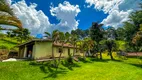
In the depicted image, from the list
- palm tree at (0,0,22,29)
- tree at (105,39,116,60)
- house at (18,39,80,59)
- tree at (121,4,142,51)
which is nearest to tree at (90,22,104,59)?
tree at (105,39,116,60)

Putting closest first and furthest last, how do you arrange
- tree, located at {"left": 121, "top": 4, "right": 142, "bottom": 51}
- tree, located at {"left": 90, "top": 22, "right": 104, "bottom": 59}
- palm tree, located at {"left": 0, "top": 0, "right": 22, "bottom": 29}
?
palm tree, located at {"left": 0, "top": 0, "right": 22, "bottom": 29} < tree, located at {"left": 121, "top": 4, "right": 142, "bottom": 51} < tree, located at {"left": 90, "top": 22, "right": 104, "bottom": 59}

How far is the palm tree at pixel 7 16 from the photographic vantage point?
11.2 meters

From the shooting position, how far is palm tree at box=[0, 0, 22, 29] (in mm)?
11156

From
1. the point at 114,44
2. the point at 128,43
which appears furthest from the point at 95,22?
the point at 128,43

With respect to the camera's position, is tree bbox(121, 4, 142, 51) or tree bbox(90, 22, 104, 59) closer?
tree bbox(121, 4, 142, 51)

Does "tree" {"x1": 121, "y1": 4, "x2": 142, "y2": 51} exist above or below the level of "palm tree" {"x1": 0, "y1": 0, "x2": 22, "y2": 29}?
above

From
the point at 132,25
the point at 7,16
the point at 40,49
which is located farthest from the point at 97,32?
the point at 7,16

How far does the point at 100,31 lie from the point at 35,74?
33535mm

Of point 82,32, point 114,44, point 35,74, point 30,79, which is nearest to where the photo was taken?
point 30,79

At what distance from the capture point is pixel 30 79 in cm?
1886

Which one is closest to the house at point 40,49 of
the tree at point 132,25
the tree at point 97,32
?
the tree at point 97,32

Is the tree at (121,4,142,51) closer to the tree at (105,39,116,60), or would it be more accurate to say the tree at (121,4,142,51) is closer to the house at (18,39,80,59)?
the tree at (105,39,116,60)

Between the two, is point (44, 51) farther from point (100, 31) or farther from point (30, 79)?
point (100, 31)

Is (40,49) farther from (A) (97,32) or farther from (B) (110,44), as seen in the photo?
(A) (97,32)
